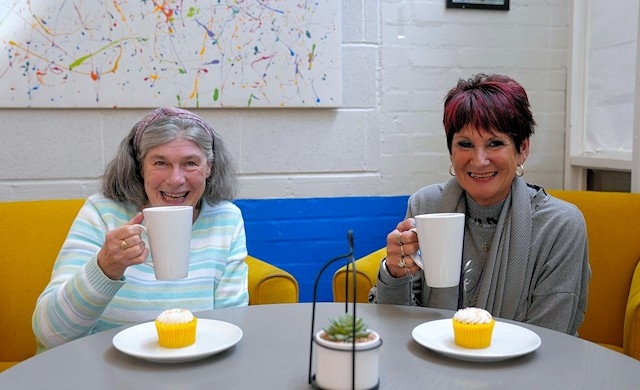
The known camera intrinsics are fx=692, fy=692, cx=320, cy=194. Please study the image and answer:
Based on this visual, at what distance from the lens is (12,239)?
2.21 m

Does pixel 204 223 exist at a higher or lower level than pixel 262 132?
lower

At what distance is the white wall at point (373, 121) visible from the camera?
2637mm

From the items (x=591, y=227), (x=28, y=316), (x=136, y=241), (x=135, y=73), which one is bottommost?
(x=28, y=316)

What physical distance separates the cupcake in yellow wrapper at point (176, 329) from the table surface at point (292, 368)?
0.05 metres

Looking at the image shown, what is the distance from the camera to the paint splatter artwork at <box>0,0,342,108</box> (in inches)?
101

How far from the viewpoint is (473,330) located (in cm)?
113

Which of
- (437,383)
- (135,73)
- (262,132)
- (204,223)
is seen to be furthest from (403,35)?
(437,383)

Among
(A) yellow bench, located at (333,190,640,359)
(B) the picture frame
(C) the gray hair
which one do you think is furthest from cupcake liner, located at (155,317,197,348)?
(B) the picture frame

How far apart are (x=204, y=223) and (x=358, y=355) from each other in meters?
0.95

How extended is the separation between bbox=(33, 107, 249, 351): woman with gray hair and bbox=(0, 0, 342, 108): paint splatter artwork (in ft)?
2.71

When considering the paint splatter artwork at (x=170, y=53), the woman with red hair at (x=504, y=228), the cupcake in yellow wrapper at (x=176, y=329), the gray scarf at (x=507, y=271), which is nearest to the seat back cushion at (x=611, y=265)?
the woman with red hair at (x=504, y=228)

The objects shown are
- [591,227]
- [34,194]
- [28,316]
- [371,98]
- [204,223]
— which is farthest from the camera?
[371,98]

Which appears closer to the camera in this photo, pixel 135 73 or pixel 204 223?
pixel 204 223

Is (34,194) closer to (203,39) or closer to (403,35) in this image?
(203,39)
